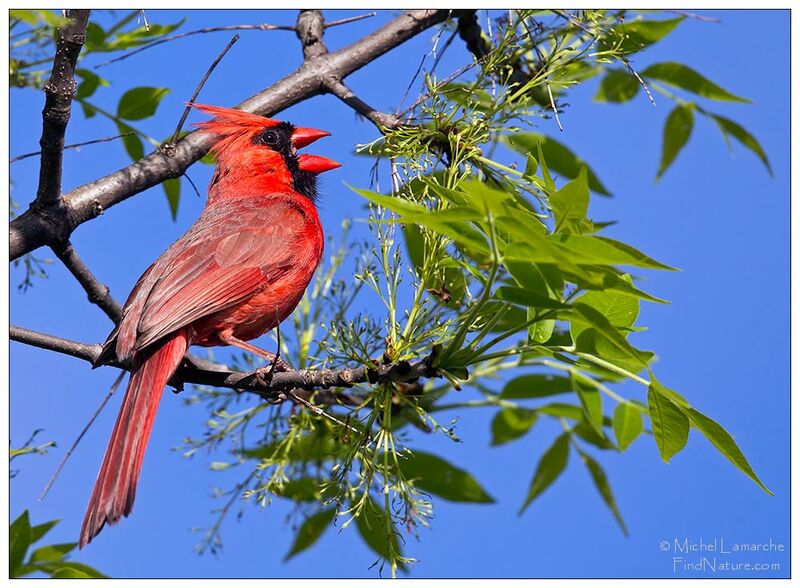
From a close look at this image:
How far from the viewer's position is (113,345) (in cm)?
264

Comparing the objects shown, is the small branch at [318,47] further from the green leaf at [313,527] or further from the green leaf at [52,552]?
the green leaf at [52,552]

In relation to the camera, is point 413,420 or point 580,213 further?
point 413,420

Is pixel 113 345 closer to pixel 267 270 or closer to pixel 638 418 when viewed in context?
pixel 267 270

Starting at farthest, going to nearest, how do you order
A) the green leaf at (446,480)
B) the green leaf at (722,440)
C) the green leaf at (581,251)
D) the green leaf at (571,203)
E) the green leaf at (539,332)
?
1. the green leaf at (446,480)
2. the green leaf at (539,332)
3. the green leaf at (722,440)
4. the green leaf at (571,203)
5. the green leaf at (581,251)

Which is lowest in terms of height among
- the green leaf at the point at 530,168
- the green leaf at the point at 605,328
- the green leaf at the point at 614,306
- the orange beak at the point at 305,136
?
the green leaf at the point at 605,328

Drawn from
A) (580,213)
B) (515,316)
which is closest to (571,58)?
(515,316)

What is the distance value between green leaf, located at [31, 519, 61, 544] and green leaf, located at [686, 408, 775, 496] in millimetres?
1572

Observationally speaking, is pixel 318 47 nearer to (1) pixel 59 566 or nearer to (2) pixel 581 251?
(1) pixel 59 566

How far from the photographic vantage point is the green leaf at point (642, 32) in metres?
2.89

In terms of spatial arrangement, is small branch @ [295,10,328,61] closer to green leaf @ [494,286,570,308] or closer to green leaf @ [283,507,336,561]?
green leaf @ [283,507,336,561]

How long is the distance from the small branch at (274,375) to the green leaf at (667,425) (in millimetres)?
471

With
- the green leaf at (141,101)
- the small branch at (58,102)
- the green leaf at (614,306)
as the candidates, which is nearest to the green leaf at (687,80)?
the green leaf at (614,306)

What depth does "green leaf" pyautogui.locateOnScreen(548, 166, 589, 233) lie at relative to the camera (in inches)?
60.3
